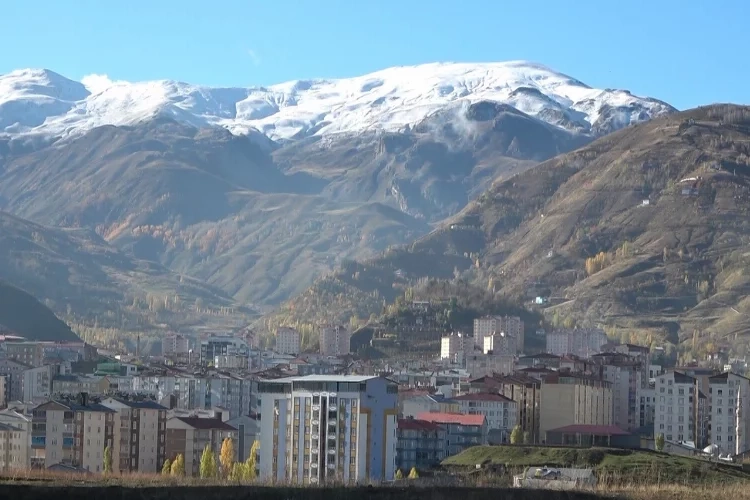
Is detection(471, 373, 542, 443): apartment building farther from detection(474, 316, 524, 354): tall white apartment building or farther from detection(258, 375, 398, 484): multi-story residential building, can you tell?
detection(474, 316, 524, 354): tall white apartment building

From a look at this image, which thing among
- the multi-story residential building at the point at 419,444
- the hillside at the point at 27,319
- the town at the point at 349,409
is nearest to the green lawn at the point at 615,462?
the multi-story residential building at the point at 419,444

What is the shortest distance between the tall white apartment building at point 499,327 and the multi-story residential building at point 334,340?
11302mm

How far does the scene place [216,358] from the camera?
15288 cm

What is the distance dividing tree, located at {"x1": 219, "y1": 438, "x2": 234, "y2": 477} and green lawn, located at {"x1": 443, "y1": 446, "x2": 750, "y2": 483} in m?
8.05

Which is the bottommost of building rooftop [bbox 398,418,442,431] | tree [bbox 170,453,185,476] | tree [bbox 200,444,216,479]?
tree [bbox 170,453,185,476]

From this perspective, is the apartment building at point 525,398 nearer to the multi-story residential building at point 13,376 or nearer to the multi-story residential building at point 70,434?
the multi-story residential building at point 70,434

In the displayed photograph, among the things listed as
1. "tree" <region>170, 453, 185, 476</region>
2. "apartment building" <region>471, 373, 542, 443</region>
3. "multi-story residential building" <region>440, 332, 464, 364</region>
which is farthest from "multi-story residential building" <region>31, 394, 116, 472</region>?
"multi-story residential building" <region>440, 332, 464, 364</region>

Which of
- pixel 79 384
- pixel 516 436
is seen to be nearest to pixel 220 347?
pixel 79 384

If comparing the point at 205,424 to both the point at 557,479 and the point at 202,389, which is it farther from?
the point at 557,479

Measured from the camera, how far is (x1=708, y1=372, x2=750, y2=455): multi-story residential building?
296 ft

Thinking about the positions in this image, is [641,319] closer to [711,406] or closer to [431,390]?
[431,390]

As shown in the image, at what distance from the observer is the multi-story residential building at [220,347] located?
15712cm

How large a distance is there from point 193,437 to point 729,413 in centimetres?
2817

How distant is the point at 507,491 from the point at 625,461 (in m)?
27.1
